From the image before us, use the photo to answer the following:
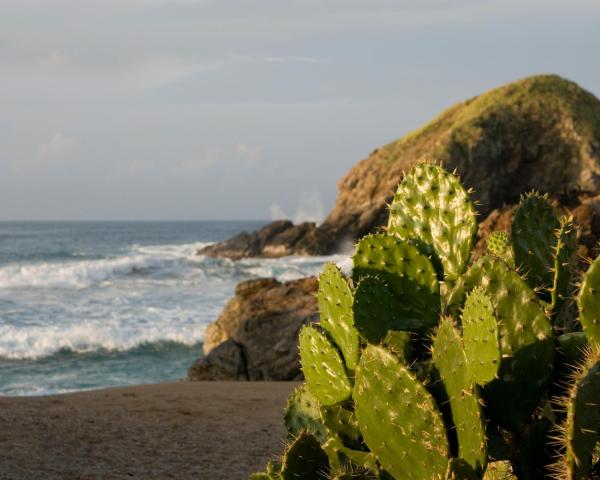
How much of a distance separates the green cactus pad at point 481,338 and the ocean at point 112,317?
14327 millimetres

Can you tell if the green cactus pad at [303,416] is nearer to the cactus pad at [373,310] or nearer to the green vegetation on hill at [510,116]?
the cactus pad at [373,310]

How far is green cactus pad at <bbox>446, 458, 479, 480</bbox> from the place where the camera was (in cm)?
254

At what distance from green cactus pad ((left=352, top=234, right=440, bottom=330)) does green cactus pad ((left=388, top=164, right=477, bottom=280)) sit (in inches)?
7.0

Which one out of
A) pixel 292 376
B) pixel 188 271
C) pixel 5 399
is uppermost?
pixel 5 399

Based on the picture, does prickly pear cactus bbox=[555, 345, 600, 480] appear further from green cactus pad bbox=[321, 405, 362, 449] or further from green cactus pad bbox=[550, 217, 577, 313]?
green cactus pad bbox=[321, 405, 362, 449]

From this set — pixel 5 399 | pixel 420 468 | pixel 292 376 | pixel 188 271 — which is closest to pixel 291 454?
pixel 420 468

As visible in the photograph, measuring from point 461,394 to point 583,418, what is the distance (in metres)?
0.35

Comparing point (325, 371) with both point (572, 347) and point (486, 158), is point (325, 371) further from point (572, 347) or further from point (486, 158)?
point (486, 158)

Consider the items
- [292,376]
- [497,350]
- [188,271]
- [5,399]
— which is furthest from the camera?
[188,271]

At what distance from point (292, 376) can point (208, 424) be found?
4.79 m

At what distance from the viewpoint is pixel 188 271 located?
147 feet

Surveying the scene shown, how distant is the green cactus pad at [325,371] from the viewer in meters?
3.06

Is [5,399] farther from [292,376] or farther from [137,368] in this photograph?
[137,368]

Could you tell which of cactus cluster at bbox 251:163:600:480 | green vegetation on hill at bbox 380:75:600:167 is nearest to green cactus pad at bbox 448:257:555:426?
cactus cluster at bbox 251:163:600:480
